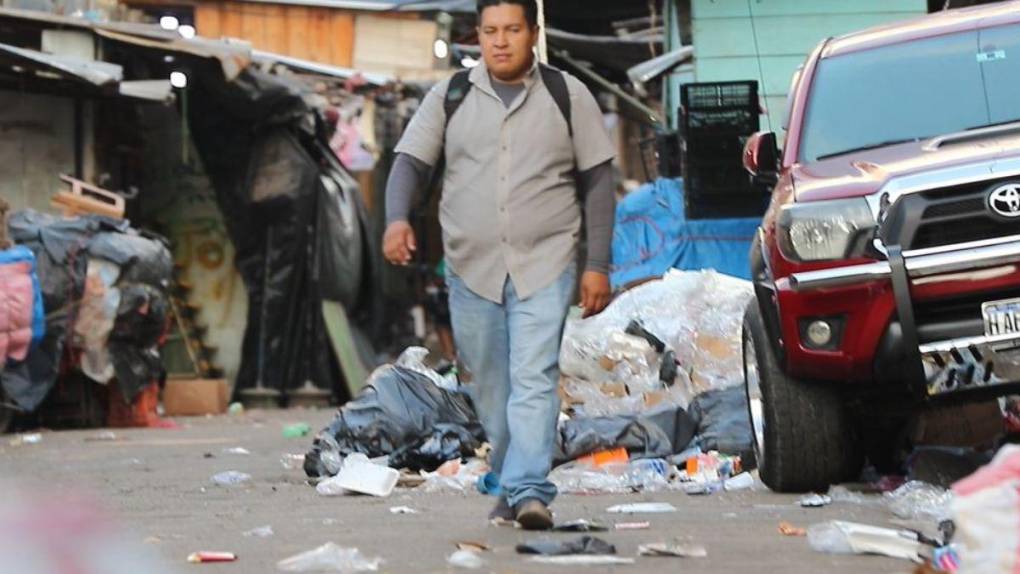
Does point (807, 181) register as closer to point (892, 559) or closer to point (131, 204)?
point (892, 559)

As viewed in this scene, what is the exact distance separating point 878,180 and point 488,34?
1.82 metres

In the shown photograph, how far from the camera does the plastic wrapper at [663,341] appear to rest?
A: 1215 centimetres

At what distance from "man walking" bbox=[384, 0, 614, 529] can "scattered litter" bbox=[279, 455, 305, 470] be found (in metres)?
3.98

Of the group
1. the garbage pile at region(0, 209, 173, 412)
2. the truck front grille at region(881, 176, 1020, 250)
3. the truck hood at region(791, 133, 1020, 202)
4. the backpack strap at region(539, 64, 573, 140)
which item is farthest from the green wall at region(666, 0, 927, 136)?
the backpack strap at region(539, 64, 573, 140)

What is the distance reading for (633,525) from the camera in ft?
25.1

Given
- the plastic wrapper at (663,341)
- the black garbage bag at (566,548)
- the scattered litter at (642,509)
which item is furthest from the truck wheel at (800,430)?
the plastic wrapper at (663,341)

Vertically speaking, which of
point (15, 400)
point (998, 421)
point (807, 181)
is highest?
point (807, 181)

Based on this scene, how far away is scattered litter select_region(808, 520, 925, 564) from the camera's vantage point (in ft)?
21.0

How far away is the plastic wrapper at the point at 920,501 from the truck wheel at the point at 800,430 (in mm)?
326

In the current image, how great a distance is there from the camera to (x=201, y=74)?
72.8 ft

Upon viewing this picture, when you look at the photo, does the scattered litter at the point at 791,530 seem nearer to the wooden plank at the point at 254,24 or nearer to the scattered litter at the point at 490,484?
the scattered litter at the point at 490,484

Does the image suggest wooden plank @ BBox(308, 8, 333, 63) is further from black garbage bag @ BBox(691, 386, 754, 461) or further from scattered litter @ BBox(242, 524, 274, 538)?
scattered litter @ BBox(242, 524, 274, 538)

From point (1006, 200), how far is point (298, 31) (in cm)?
2337

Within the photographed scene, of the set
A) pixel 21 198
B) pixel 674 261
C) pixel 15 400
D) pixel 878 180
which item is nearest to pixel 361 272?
pixel 21 198
